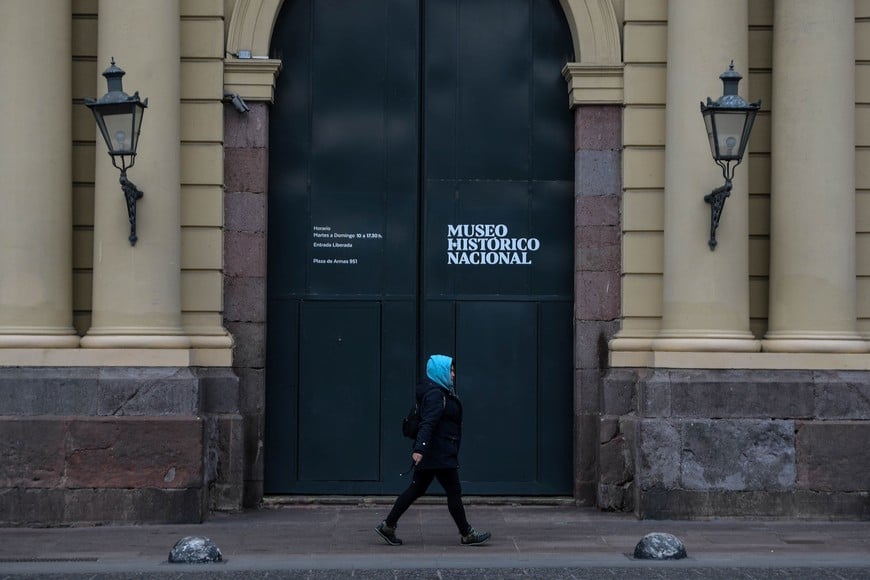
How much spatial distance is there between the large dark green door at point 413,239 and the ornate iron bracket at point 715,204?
1.83m

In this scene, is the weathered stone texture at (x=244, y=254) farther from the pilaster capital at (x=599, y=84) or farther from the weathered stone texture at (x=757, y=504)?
the weathered stone texture at (x=757, y=504)

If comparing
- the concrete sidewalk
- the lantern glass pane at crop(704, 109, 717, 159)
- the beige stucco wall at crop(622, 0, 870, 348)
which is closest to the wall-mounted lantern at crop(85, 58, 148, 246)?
the concrete sidewalk

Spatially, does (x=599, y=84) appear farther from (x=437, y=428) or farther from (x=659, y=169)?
(x=437, y=428)

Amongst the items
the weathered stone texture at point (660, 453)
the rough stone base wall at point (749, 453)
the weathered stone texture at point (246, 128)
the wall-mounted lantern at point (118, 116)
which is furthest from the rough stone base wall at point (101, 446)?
the rough stone base wall at point (749, 453)

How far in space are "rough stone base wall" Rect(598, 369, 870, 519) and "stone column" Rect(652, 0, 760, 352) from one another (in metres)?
0.61


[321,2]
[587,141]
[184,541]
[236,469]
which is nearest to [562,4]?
[587,141]

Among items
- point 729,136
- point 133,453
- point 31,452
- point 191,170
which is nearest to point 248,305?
point 191,170

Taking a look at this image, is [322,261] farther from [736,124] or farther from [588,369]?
[736,124]

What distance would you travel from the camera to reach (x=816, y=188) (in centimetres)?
1580

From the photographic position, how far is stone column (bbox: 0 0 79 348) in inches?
606

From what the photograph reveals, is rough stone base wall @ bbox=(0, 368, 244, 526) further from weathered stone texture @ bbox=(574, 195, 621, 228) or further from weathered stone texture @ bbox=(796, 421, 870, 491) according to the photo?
weathered stone texture @ bbox=(796, 421, 870, 491)

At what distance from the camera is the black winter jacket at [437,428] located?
1315 centimetres

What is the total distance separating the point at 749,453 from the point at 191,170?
21.6 feet

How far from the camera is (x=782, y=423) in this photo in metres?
15.4
